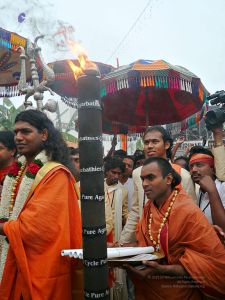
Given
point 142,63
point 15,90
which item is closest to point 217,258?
point 142,63

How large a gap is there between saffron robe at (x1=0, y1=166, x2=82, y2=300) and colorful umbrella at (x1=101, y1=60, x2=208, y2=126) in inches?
108

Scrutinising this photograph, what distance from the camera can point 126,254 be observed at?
1.79 metres

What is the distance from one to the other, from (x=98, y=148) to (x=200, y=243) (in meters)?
1.03

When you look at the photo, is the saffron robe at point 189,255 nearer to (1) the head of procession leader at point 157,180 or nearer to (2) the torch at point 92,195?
(1) the head of procession leader at point 157,180

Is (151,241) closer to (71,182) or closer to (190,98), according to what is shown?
(71,182)

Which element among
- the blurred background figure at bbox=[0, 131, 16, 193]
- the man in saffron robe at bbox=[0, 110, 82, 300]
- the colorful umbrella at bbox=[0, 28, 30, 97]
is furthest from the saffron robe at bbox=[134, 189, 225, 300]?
the colorful umbrella at bbox=[0, 28, 30, 97]

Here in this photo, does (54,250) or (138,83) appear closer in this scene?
(54,250)

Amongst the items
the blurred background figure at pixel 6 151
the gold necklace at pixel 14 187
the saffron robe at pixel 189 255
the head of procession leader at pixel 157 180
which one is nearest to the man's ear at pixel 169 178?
the head of procession leader at pixel 157 180

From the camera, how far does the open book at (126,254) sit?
1715 millimetres

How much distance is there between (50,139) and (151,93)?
11.4 ft

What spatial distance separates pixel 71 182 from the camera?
2268 mm

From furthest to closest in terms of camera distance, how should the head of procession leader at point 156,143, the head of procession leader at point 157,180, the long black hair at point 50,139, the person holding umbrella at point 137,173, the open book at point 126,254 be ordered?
the head of procession leader at point 156,143
the person holding umbrella at point 137,173
the long black hair at point 50,139
the head of procession leader at point 157,180
the open book at point 126,254

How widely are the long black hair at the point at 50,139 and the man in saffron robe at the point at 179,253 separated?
0.72 meters

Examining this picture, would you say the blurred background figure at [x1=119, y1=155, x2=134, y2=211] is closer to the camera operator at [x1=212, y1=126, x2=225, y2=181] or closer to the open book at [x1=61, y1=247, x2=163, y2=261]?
the camera operator at [x1=212, y1=126, x2=225, y2=181]
